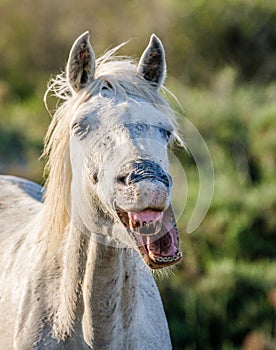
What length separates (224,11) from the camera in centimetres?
2192

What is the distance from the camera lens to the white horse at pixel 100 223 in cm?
338

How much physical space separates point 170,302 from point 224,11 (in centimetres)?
1191

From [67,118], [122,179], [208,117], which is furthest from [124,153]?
[208,117]

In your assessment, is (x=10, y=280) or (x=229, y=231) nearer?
(x=10, y=280)

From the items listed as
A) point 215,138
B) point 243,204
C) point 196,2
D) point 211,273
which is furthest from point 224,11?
point 211,273

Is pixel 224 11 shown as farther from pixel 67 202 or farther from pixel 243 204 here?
pixel 67 202

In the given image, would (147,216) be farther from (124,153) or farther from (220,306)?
(220,306)

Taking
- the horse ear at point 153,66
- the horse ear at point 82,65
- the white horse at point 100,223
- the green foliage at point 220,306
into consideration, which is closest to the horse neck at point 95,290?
the white horse at point 100,223

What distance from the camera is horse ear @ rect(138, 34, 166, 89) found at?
155 inches

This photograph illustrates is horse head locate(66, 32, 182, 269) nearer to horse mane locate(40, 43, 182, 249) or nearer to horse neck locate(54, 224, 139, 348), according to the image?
horse mane locate(40, 43, 182, 249)

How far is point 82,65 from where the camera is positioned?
3.87 meters

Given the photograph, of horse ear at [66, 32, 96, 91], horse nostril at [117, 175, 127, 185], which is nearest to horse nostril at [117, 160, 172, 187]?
horse nostril at [117, 175, 127, 185]

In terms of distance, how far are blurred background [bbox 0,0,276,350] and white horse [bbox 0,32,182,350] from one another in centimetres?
74

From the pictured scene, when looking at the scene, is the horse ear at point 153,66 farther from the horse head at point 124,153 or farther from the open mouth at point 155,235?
the open mouth at point 155,235
